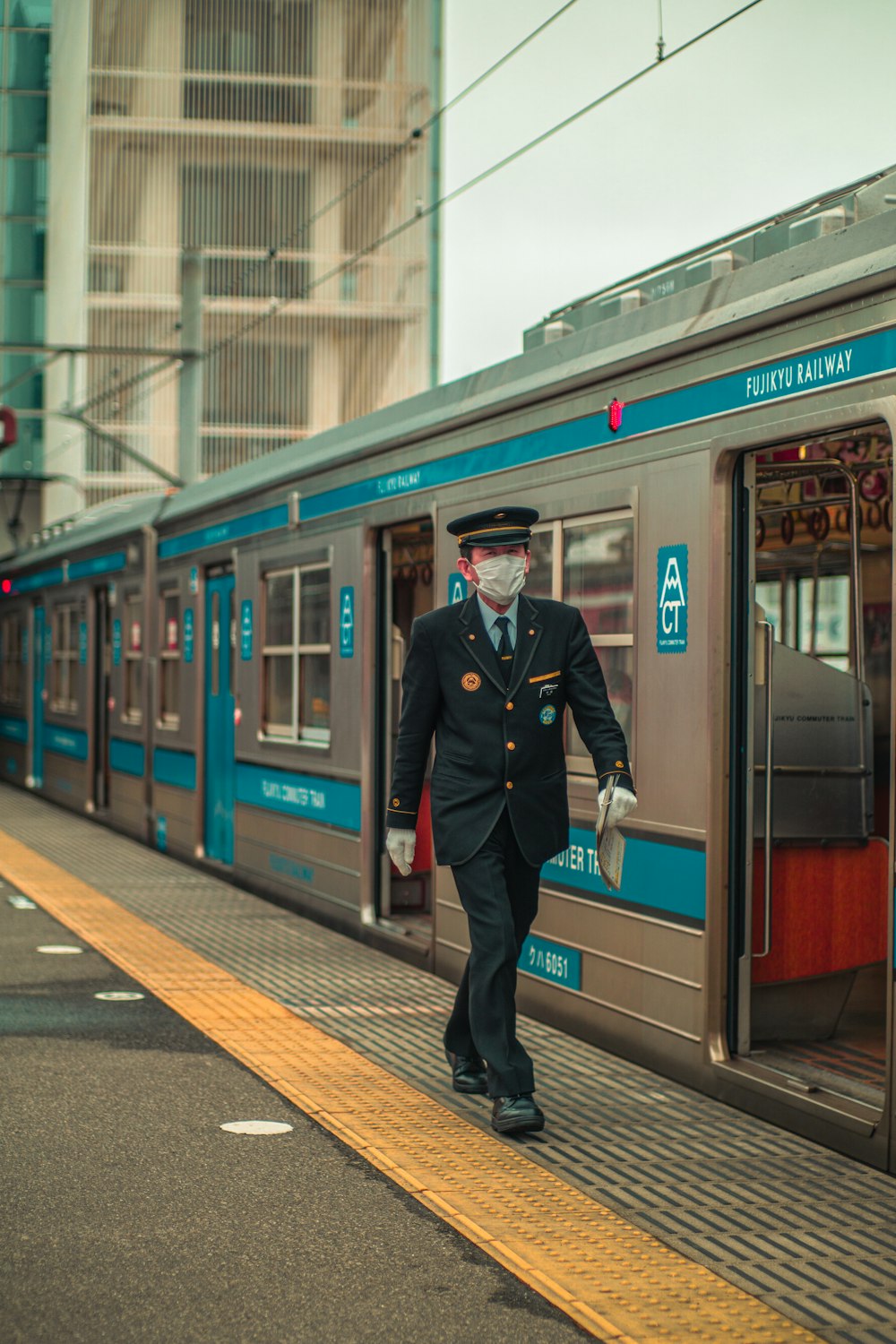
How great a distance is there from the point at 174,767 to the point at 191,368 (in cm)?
543

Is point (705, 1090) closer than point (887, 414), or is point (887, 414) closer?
point (887, 414)

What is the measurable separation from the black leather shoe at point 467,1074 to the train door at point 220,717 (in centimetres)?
581

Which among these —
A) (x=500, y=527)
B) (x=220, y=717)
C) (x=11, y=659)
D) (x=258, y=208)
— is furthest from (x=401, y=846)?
(x=258, y=208)

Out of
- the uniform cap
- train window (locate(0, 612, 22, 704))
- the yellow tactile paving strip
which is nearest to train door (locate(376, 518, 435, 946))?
the yellow tactile paving strip

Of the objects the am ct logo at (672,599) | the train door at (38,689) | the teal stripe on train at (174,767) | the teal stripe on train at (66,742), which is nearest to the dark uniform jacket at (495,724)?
the am ct logo at (672,599)

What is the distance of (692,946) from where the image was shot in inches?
221

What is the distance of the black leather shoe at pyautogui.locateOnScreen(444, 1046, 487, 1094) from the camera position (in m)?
5.68

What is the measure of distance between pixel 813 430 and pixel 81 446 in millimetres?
48535

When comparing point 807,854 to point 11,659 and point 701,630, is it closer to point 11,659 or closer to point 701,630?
point 701,630

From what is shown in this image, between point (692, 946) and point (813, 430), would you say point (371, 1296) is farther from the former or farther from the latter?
point (813, 430)

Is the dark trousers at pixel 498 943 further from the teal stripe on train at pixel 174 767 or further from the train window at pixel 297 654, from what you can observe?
the teal stripe on train at pixel 174 767

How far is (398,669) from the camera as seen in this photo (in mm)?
9180

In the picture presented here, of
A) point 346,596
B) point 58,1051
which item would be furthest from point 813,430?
point 346,596

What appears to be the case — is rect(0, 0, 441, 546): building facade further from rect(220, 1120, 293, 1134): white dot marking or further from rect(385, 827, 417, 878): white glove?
rect(220, 1120, 293, 1134): white dot marking
